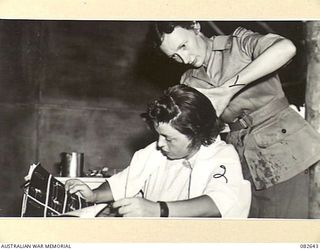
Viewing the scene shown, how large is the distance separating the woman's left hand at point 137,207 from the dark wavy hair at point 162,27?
43cm

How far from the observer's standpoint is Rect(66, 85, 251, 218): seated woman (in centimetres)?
113

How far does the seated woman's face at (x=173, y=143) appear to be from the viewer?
1140 millimetres

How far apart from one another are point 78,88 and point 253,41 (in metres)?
0.91

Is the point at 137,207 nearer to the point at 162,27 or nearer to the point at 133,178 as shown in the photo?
the point at 133,178

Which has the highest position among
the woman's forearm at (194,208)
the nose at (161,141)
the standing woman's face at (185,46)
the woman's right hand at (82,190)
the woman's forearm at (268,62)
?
the standing woman's face at (185,46)

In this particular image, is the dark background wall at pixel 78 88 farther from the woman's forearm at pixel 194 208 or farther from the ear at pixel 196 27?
the woman's forearm at pixel 194 208

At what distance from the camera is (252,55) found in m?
1.15

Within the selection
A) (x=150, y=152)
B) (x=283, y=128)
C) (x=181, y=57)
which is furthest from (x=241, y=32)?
(x=150, y=152)

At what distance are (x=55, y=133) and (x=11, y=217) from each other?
61 centimetres

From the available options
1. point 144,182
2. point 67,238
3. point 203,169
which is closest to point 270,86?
point 203,169

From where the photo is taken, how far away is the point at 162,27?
1.18m

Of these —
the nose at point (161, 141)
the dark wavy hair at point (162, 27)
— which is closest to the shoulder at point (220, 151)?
the nose at point (161, 141)

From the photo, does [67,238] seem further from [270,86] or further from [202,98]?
[270,86]

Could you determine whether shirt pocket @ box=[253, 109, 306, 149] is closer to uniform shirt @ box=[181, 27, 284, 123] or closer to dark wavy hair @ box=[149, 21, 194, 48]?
uniform shirt @ box=[181, 27, 284, 123]
